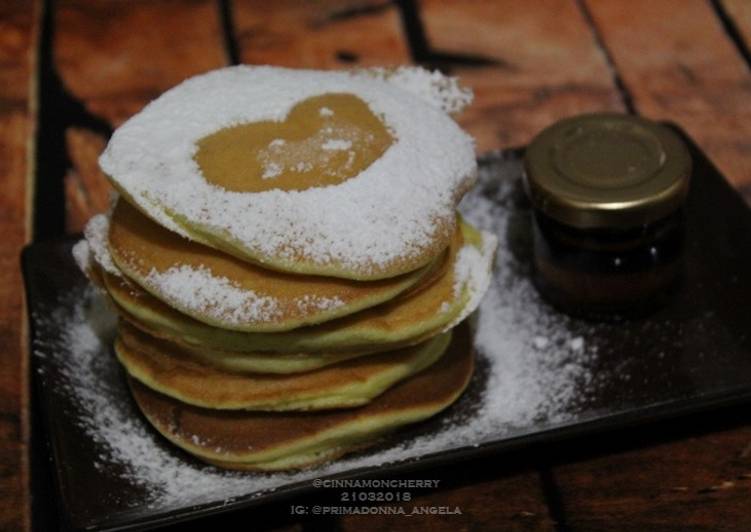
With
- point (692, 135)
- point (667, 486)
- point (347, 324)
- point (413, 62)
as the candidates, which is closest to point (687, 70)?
point (692, 135)

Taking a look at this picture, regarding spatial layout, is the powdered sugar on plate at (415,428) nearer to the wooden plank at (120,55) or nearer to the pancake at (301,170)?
the pancake at (301,170)

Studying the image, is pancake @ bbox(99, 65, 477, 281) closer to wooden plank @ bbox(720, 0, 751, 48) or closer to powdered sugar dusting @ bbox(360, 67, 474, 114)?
powdered sugar dusting @ bbox(360, 67, 474, 114)

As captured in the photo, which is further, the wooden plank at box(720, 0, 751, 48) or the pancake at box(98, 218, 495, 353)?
the wooden plank at box(720, 0, 751, 48)

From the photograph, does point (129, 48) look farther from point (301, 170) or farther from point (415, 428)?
point (415, 428)

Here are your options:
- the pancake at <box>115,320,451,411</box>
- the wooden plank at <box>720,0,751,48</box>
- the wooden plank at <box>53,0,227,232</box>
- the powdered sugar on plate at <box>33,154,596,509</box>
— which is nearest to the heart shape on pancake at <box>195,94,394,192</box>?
the pancake at <box>115,320,451,411</box>

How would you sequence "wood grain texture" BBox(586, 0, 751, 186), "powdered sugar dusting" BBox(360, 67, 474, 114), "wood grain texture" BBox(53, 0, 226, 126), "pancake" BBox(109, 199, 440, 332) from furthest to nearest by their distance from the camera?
"wood grain texture" BBox(53, 0, 226, 126) → "wood grain texture" BBox(586, 0, 751, 186) → "powdered sugar dusting" BBox(360, 67, 474, 114) → "pancake" BBox(109, 199, 440, 332)
